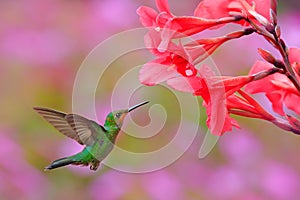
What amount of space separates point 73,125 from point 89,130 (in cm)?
3

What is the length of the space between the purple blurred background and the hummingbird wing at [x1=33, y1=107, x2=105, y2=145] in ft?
2.99

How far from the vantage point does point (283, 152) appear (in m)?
2.31

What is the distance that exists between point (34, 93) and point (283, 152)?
36.7 inches

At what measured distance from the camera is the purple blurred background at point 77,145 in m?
2.08

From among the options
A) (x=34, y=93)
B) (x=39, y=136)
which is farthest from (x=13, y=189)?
(x=34, y=93)

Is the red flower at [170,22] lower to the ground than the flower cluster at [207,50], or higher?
higher

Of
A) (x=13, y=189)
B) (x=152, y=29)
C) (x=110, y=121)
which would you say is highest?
(x=152, y=29)

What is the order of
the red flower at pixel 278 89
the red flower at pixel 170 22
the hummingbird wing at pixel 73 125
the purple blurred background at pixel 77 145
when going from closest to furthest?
the red flower at pixel 170 22 → the red flower at pixel 278 89 → the hummingbird wing at pixel 73 125 → the purple blurred background at pixel 77 145

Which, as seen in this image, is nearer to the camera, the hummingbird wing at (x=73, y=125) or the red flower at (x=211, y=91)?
the red flower at (x=211, y=91)

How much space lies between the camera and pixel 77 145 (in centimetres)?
209

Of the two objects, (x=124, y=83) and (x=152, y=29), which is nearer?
(x=152, y=29)

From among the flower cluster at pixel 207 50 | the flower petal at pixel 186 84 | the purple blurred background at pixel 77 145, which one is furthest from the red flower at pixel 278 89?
the purple blurred background at pixel 77 145

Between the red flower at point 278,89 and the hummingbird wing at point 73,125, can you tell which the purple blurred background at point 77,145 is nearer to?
the hummingbird wing at point 73,125

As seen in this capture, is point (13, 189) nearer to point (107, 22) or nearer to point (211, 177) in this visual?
point (211, 177)
